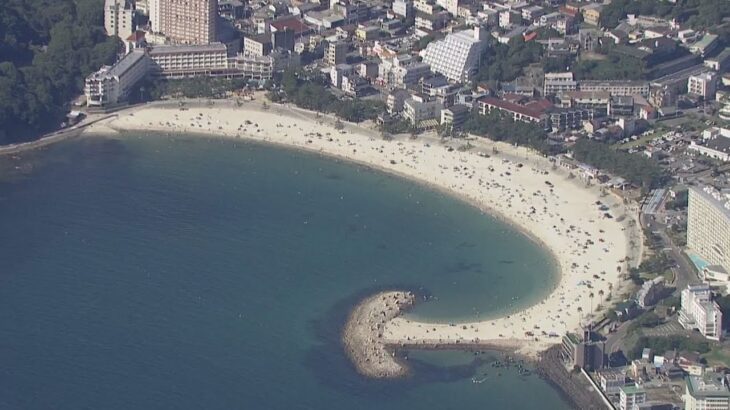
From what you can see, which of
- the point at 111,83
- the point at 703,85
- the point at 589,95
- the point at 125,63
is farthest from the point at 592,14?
the point at 111,83

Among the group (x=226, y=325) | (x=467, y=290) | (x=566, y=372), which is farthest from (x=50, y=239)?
(x=566, y=372)

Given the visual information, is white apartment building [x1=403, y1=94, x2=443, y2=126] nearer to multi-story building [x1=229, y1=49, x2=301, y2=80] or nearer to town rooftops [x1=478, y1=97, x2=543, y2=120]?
town rooftops [x1=478, y1=97, x2=543, y2=120]

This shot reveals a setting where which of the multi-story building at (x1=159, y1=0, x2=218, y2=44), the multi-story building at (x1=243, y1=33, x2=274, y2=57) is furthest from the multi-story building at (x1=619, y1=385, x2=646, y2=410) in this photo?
the multi-story building at (x1=159, y1=0, x2=218, y2=44)

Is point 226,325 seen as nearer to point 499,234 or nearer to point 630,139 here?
point 499,234

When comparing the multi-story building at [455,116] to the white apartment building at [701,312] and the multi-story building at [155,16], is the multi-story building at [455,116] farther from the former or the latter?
the white apartment building at [701,312]

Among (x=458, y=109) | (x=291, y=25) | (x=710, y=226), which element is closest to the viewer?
(x=710, y=226)

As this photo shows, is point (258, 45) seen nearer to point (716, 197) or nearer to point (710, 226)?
point (716, 197)

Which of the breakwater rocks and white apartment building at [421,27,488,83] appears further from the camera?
white apartment building at [421,27,488,83]
